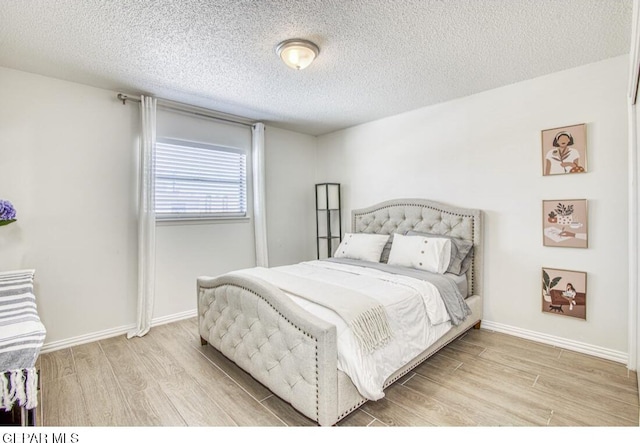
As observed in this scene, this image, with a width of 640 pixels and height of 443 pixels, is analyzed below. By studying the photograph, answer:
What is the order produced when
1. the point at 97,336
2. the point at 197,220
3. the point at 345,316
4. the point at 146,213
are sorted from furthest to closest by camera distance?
the point at 197,220 < the point at 146,213 < the point at 97,336 < the point at 345,316

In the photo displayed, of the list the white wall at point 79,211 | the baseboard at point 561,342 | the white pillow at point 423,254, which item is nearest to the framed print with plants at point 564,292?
the baseboard at point 561,342

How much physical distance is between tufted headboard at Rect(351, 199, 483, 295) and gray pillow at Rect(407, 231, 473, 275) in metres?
0.10

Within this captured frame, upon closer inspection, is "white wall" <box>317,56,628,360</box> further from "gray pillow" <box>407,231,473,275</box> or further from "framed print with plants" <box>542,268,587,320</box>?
"gray pillow" <box>407,231,473,275</box>

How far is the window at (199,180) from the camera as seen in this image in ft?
11.1

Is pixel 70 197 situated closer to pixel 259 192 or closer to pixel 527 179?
pixel 259 192

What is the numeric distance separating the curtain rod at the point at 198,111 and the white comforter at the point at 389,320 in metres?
2.12

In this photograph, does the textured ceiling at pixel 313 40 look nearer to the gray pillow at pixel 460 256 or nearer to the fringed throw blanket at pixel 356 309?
the gray pillow at pixel 460 256

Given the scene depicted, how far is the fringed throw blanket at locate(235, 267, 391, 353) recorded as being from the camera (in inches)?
68.6

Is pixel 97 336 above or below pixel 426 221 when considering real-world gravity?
below

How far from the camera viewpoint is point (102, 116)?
9.73 feet

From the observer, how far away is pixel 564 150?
2.62 meters

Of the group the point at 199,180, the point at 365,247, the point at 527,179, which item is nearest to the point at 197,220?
the point at 199,180

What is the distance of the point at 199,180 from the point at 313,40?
87.0 inches

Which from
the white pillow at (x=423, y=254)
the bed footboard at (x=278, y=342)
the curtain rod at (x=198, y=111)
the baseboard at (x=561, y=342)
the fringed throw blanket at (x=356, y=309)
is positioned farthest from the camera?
the curtain rod at (x=198, y=111)
